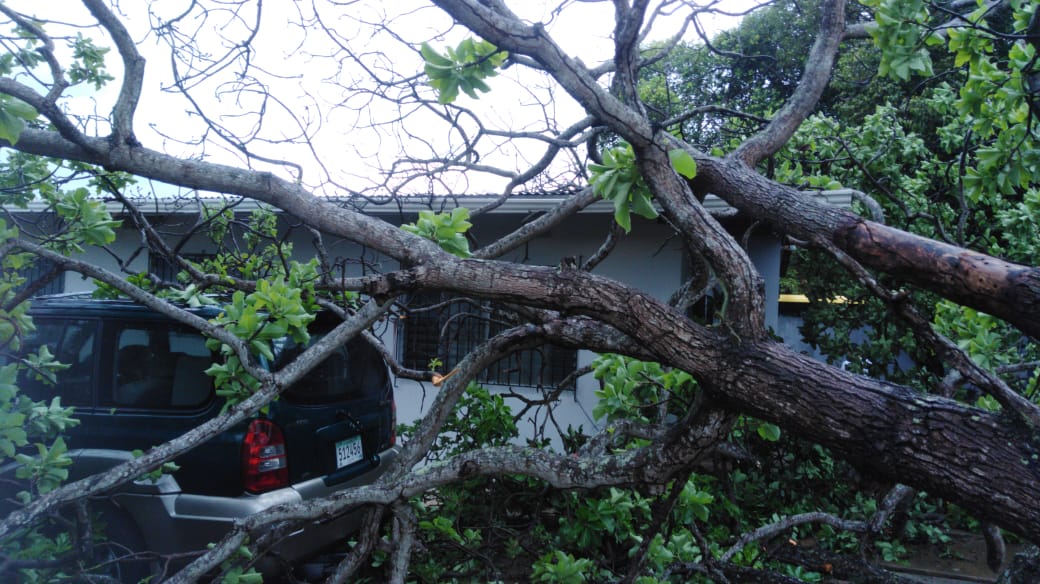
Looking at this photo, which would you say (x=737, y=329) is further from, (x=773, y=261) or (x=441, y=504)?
(x=773, y=261)

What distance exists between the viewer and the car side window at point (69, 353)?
170 inches

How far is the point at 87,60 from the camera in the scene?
437cm

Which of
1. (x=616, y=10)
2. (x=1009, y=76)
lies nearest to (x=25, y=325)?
(x=616, y=10)

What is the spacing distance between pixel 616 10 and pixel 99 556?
4.02 m

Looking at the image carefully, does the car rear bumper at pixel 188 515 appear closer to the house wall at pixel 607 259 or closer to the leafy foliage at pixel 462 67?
the leafy foliage at pixel 462 67

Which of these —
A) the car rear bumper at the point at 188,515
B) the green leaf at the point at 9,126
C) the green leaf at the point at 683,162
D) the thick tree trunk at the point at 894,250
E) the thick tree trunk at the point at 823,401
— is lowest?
the car rear bumper at the point at 188,515

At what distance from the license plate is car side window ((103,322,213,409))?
887 mm

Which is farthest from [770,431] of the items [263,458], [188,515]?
[188,515]

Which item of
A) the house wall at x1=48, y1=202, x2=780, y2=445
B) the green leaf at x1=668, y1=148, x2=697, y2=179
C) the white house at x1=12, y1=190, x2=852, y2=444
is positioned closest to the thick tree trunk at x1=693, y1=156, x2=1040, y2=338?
the green leaf at x1=668, y1=148, x2=697, y2=179

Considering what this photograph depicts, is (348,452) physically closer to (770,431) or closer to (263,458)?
(263,458)

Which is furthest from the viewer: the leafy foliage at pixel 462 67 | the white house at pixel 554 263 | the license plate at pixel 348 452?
the white house at pixel 554 263

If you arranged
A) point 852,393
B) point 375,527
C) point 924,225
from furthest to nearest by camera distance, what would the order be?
1. point 924,225
2. point 375,527
3. point 852,393

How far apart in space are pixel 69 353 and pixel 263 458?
1.54 meters

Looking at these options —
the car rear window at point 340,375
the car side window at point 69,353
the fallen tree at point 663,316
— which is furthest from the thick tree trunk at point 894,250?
the car side window at point 69,353
